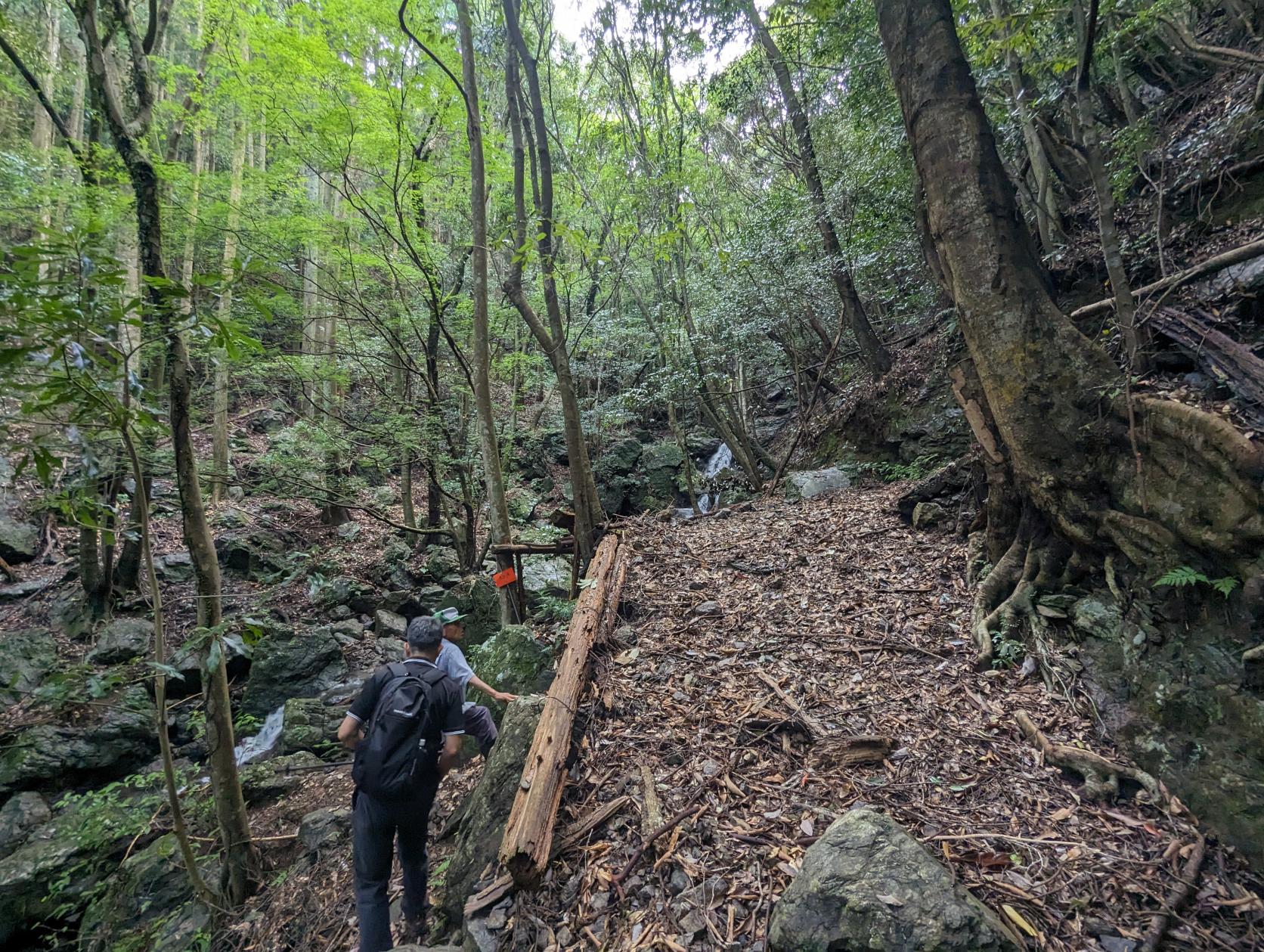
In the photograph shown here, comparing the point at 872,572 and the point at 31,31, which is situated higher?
the point at 31,31

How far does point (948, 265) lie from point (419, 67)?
8.34 metres

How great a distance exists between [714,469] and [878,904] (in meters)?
14.9

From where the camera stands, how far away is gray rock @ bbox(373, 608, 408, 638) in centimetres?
998

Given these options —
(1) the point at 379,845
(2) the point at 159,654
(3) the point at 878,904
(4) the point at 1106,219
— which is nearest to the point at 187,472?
(2) the point at 159,654

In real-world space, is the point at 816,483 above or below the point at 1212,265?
below

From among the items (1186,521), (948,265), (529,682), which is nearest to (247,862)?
(529,682)

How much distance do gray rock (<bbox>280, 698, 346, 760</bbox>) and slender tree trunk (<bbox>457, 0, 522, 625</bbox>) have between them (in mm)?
2469

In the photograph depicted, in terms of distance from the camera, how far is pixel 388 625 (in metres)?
10.1

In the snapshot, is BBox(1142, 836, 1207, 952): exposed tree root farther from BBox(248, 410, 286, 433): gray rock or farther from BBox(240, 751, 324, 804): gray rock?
BBox(248, 410, 286, 433): gray rock

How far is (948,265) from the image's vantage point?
4441mm

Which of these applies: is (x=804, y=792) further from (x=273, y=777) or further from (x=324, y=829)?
(x=273, y=777)

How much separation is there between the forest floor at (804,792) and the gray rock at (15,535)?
877 centimetres

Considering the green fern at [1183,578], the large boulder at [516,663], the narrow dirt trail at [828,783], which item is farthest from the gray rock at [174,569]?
the green fern at [1183,578]

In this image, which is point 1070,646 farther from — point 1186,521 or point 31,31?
point 31,31
